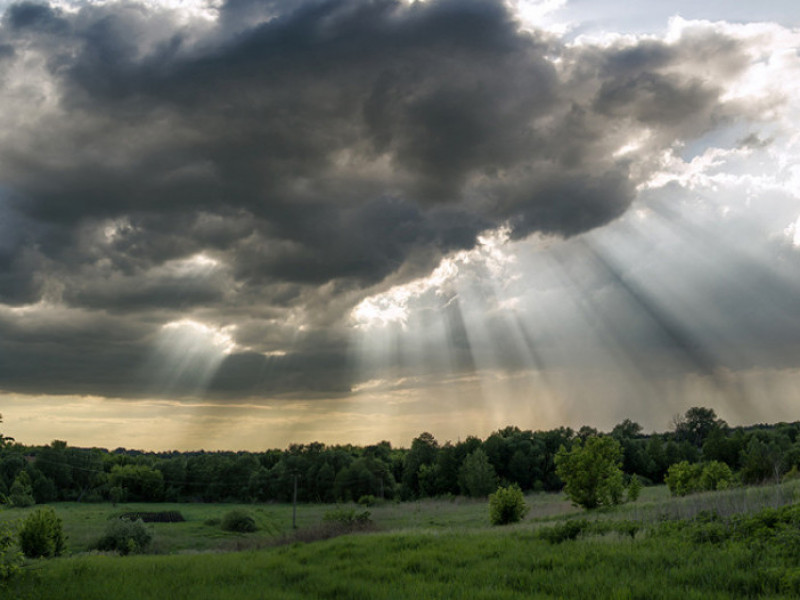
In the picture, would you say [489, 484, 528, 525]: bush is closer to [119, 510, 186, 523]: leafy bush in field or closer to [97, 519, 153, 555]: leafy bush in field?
[97, 519, 153, 555]: leafy bush in field

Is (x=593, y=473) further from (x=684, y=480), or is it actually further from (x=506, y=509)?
(x=684, y=480)

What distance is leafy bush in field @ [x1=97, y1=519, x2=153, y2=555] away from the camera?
3897cm

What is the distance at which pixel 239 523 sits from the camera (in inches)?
2552

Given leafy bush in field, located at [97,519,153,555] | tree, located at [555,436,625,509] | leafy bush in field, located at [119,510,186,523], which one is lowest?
leafy bush in field, located at [119,510,186,523]

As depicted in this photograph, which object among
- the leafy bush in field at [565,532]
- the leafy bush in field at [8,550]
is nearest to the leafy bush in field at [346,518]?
the leafy bush in field at [565,532]

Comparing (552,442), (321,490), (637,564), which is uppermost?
(637,564)

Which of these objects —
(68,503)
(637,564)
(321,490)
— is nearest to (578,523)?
(637,564)

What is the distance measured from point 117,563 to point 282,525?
2028 inches

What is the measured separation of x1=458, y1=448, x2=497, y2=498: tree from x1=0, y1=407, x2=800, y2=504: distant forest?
20cm

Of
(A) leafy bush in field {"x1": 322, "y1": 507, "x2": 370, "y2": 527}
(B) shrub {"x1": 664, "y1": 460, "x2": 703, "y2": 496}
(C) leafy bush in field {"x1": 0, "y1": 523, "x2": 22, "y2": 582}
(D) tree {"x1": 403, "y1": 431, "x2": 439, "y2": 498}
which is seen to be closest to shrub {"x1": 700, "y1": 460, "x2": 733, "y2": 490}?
(B) shrub {"x1": 664, "y1": 460, "x2": 703, "y2": 496}

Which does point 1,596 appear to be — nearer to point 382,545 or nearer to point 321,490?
point 382,545

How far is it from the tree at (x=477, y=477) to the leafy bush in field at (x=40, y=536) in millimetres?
66108

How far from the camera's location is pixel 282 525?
232 feet

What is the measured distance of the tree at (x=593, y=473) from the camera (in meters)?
34.6
